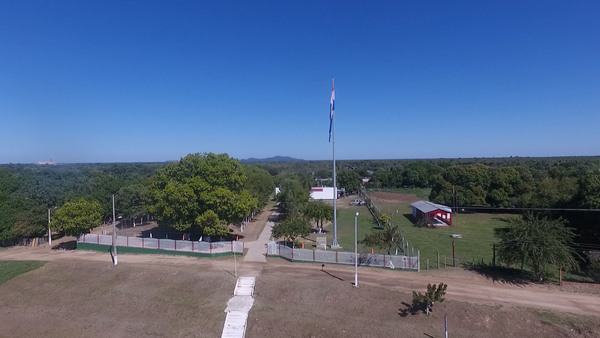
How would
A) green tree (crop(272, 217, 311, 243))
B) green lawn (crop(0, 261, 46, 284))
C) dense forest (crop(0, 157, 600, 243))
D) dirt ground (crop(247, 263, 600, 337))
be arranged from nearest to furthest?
dirt ground (crop(247, 263, 600, 337)) < green lawn (crop(0, 261, 46, 284)) < green tree (crop(272, 217, 311, 243)) < dense forest (crop(0, 157, 600, 243))

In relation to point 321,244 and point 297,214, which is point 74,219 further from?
point 297,214

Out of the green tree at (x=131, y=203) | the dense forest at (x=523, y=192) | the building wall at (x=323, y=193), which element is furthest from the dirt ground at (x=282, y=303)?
the building wall at (x=323, y=193)

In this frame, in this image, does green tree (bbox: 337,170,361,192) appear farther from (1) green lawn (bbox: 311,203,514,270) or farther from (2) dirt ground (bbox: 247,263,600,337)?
(2) dirt ground (bbox: 247,263,600,337)

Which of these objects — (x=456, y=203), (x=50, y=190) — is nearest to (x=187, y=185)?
(x=50, y=190)

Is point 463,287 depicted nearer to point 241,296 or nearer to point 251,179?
point 241,296

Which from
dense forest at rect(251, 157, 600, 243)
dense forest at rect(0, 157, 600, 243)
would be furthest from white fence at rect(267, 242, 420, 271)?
dense forest at rect(251, 157, 600, 243)

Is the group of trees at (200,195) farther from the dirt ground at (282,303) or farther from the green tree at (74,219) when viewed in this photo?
the green tree at (74,219)
